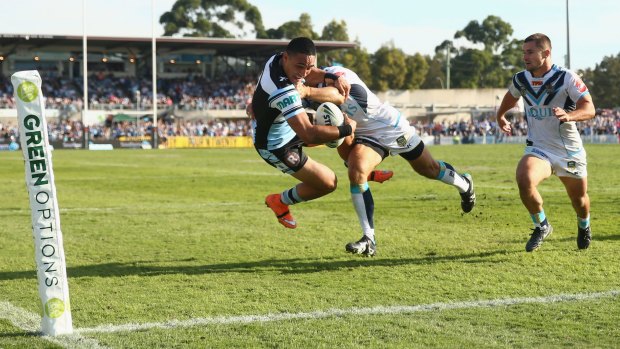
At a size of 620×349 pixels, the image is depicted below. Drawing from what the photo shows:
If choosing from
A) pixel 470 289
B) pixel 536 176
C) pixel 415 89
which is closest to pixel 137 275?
pixel 470 289

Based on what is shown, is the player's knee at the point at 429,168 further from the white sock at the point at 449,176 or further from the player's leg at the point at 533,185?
the player's leg at the point at 533,185

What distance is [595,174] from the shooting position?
2259 centimetres

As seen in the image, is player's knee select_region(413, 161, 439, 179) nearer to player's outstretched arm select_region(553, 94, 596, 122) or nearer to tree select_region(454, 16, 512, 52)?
player's outstretched arm select_region(553, 94, 596, 122)

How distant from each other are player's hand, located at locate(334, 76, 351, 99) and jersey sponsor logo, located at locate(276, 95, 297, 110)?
2.65 feet

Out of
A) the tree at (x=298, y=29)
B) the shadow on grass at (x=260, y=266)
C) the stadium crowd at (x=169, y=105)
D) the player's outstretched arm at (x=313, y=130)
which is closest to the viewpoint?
the player's outstretched arm at (x=313, y=130)

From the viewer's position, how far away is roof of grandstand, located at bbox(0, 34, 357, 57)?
69438 mm

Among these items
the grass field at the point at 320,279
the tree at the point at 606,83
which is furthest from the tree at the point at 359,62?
the grass field at the point at 320,279

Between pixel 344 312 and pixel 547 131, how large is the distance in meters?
3.78

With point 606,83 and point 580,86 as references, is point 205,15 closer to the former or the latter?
point 606,83

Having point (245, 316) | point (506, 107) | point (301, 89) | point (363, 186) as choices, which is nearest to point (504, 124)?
point (506, 107)

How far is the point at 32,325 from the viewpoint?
571 centimetres

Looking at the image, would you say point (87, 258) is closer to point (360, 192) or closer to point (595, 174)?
point (360, 192)

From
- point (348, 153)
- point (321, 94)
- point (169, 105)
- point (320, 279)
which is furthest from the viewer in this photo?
point (169, 105)

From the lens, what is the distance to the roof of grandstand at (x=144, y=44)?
2734 inches
